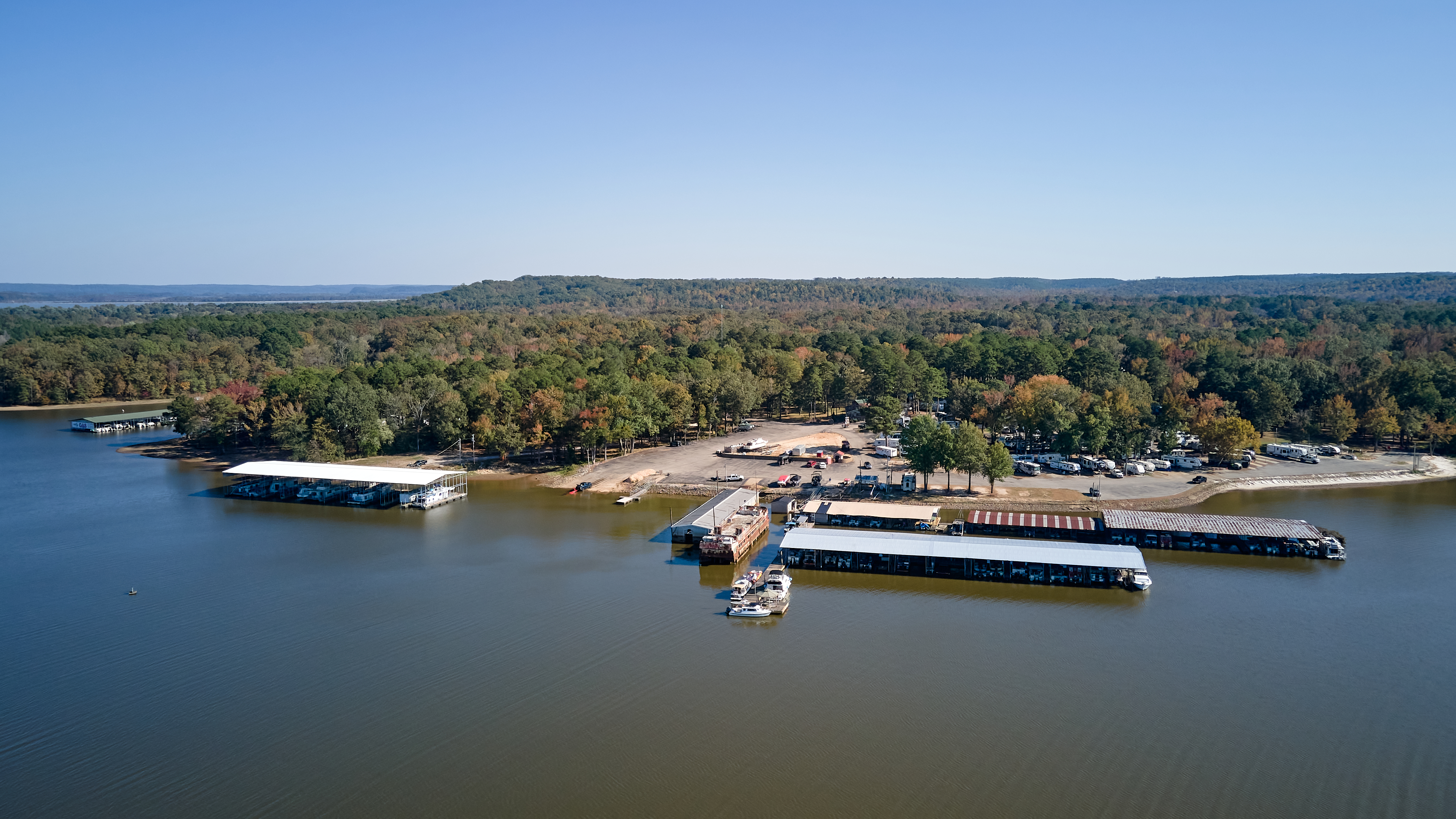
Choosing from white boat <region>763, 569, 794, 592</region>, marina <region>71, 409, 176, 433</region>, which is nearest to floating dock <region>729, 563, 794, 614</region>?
white boat <region>763, 569, 794, 592</region>

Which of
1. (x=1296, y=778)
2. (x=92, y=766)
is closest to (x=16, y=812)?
(x=92, y=766)

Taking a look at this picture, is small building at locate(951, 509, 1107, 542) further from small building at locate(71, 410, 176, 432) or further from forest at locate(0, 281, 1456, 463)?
small building at locate(71, 410, 176, 432)

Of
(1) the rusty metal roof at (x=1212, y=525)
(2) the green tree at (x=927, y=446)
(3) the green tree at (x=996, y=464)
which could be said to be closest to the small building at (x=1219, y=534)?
(1) the rusty metal roof at (x=1212, y=525)

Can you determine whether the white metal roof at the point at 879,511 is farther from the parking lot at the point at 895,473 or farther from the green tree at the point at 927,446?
the parking lot at the point at 895,473

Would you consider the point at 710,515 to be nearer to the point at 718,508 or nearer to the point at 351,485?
the point at 718,508

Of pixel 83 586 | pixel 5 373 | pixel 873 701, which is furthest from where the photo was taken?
pixel 5 373

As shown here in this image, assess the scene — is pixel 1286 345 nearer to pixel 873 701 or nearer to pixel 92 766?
pixel 873 701
